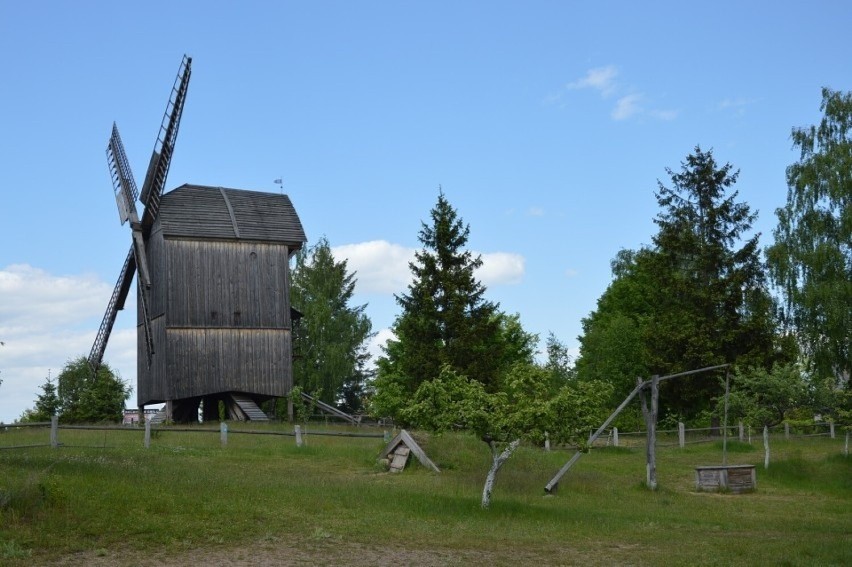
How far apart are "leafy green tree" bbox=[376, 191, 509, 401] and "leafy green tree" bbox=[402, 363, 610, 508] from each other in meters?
22.9

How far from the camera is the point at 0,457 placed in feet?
80.7

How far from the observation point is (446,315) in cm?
4719

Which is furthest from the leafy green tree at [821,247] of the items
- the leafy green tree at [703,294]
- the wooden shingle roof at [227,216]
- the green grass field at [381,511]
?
the wooden shingle roof at [227,216]

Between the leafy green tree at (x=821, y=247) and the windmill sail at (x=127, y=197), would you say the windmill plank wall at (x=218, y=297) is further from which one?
the leafy green tree at (x=821, y=247)

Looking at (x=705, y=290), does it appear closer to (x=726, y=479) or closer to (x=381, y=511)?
(x=726, y=479)

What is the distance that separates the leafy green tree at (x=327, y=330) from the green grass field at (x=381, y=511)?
112ft

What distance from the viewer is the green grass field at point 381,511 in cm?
1587

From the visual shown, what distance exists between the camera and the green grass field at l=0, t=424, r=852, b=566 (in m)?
15.9

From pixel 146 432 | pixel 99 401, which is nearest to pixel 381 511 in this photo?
pixel 146 432

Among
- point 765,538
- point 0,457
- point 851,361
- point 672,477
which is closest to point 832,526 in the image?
point 765,538

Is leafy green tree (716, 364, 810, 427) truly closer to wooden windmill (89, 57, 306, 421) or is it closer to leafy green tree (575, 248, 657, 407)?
leafy green tree (575, 248, 657, 407)

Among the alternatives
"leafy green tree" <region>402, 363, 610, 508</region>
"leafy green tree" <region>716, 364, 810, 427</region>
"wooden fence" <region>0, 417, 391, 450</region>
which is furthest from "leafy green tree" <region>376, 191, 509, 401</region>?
"leafy green tree" <region>402, 363, 610, 508</region>

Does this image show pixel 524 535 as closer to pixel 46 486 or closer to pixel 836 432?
pixel 46 486

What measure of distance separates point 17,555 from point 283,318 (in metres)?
34.7
